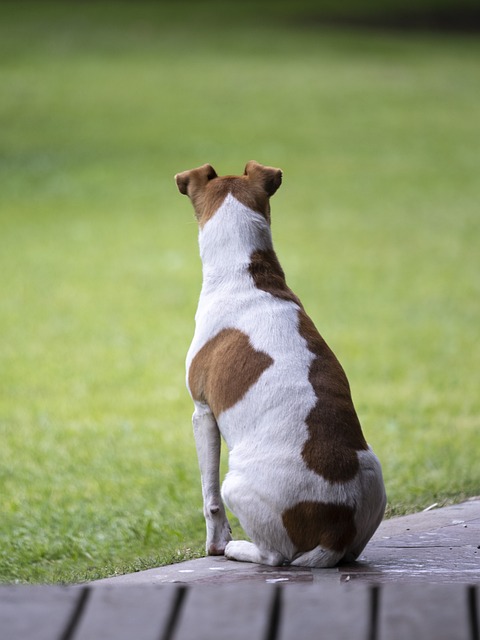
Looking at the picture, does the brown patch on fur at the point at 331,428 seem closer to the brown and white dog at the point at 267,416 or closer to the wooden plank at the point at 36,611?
the brown and white dog at the point at 267,416

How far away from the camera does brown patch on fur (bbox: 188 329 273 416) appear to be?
4.17 metres

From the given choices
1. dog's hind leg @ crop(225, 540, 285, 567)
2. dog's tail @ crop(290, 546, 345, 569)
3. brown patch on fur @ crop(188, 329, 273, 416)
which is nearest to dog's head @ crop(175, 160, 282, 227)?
brown patch on fur @ crop(188, 329, 273, 416)

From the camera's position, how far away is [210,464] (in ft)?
14.5

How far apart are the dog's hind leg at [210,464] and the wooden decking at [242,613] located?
1.84 meters

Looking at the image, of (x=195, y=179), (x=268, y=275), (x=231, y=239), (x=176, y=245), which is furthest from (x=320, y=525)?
(x=176, y=245)

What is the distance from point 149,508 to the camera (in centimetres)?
672

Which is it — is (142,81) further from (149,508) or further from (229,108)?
(149,508)

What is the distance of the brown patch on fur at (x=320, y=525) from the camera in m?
3.92

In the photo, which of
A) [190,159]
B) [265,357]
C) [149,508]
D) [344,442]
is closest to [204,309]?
[265,357]

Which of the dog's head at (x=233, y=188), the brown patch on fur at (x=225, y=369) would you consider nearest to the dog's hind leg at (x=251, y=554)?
the brown patch on fur at (x=225, y=369)

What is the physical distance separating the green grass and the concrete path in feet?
2.25

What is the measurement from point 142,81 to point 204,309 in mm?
27409

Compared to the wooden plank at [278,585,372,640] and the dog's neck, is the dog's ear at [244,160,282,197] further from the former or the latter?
the wooden plank at [278,585,372,640]

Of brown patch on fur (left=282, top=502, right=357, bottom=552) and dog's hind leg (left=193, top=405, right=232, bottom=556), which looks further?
dog's hind leg (left=193, top=405, right=232, bottom=556)
